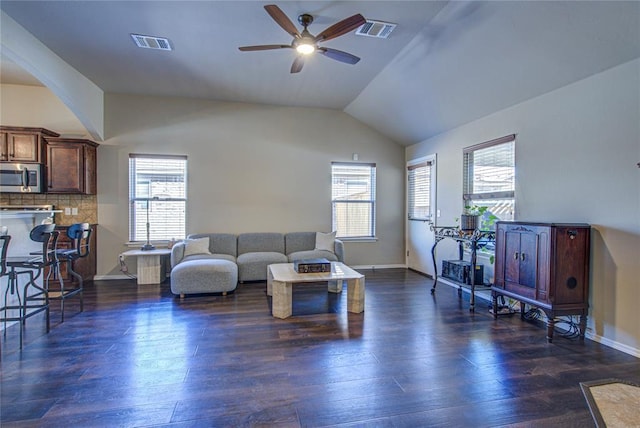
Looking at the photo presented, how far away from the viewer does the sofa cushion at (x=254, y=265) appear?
5.27m

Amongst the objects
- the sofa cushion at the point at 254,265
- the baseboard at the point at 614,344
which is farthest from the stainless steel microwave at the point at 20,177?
the baseboard at the point at 614,344

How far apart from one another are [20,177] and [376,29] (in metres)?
5.50

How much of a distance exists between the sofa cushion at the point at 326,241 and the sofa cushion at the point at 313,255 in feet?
0.38

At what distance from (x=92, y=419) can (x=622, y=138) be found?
15.2 feet

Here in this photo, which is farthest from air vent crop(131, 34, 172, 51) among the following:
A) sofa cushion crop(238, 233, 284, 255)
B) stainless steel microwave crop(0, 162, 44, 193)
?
sofa cushion crop(238, 233, 284, 255)

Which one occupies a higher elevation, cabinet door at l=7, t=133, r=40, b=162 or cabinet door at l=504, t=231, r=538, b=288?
cabinet door at l=7, t=133, r=40, b=162

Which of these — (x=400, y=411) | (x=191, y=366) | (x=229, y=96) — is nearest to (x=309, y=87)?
(x=229, y=96)

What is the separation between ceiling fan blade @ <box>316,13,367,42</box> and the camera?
267cm

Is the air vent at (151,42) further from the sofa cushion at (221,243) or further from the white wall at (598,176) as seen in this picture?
the white wall at (598,176)

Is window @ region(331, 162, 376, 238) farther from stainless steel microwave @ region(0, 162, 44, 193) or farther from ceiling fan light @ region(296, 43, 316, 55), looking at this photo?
stainless steel microwave @ region(0, 162, 44, 193)

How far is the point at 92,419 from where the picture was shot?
1.91 metres

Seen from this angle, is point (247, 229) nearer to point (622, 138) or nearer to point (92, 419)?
point (92, 419)

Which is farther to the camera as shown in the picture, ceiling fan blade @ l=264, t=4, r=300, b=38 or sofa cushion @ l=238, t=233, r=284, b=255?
sofa cushion @ l=238, t=233, r=284, b=255

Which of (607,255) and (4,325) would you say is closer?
(607,255)
